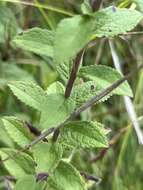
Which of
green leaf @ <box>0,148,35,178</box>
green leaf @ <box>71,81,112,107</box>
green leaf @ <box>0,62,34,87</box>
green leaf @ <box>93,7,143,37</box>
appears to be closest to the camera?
green leaf @ <box>93,7,143,37</box>

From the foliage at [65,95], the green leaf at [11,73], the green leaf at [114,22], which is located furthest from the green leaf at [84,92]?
the green leaf at [11,73]

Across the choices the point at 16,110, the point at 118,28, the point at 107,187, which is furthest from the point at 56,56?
the point at 107,187

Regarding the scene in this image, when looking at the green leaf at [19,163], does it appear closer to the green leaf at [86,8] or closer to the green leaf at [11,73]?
the green leaf at [86,8]

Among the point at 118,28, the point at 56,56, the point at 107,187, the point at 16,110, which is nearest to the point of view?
the point at 56,56

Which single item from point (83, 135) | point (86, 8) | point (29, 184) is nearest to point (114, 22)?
point (86, 8)

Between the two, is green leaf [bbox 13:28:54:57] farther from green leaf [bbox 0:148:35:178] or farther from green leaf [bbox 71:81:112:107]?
green leaf [bbox 0:148:35:178]

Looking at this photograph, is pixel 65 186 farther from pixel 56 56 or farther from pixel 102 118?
pixel 102 118

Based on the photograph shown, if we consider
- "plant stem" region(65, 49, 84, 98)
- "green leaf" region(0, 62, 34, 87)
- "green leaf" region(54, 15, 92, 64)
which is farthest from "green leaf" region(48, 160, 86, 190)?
"green leaf" region(0, 62, 34, 87)
